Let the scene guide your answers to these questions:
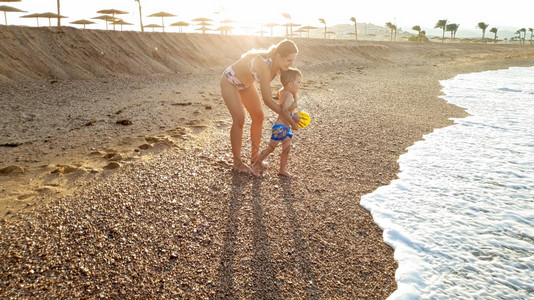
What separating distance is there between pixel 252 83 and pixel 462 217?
269 cm

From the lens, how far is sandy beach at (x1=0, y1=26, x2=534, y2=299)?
7.75ft

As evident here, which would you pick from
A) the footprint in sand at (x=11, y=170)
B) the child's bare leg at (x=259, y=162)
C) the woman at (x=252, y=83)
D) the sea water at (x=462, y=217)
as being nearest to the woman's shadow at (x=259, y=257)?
the child's bare leg at (x=259, y=162)

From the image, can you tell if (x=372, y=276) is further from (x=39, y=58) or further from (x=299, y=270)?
(x=39, y=58)

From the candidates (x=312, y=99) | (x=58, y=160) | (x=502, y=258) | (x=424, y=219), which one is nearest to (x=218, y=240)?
(x=424, y=219)

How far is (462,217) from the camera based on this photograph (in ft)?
11.5

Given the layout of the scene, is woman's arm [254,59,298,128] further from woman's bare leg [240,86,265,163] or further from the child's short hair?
woman's bare leg [240,86,265,163]

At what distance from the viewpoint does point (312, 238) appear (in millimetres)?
2938

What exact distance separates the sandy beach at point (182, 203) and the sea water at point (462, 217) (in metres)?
0.22

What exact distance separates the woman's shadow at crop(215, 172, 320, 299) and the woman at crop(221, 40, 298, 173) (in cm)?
79

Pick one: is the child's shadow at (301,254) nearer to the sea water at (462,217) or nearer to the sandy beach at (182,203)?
the sandy beach at (182,203)

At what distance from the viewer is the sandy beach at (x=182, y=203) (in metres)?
2.36

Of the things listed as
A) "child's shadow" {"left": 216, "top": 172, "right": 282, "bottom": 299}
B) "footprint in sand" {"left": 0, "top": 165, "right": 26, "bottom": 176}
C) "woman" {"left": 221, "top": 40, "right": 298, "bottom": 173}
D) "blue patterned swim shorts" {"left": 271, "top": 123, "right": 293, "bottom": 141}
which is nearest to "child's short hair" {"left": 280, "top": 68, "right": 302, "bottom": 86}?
"woman" {"left": 221, "top": 40, "right": 298, "bottom": 173}

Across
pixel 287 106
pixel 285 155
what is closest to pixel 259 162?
pixel 285 155

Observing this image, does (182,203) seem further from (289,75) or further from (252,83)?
(289,75)
